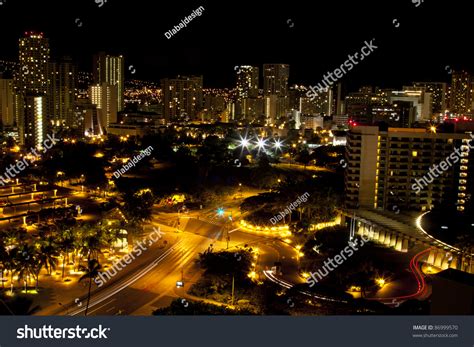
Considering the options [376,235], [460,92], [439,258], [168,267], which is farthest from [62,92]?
[439,258]

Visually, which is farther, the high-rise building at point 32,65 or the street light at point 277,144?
the high-rise building at point 32,65

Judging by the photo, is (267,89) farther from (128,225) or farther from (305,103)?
(128,225)

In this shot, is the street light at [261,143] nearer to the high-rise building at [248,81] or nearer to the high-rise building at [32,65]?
the high-rise building at [32,65]

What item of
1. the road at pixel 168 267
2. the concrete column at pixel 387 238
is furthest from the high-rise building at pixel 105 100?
the concrete column at pixel 387 238

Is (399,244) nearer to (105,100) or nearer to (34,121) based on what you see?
(34,121)

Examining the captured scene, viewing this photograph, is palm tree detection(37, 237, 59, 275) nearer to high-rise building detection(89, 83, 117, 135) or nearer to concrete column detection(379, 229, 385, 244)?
concrete column detection(379, 229, 385, 244)

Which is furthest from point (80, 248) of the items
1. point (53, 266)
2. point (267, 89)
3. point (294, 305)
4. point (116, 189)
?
point (267, 89)

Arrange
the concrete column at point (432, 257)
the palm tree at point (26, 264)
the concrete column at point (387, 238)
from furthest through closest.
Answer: the concrete column at point (387, 238)
the concrete column at point (432, 257)
the palm tree at point (26, 264)
